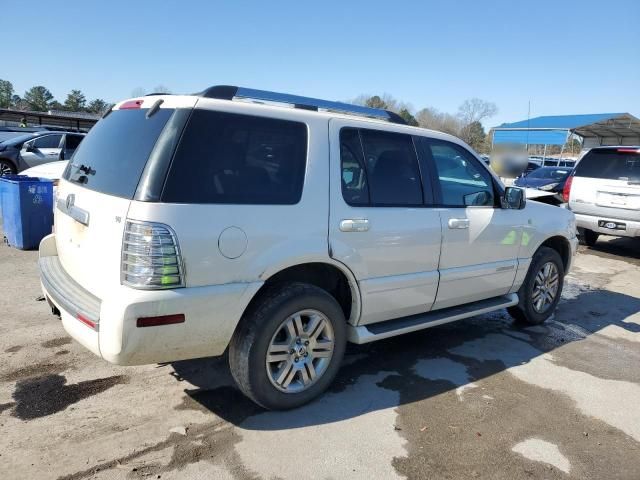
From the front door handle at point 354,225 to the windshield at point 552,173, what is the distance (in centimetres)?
1329

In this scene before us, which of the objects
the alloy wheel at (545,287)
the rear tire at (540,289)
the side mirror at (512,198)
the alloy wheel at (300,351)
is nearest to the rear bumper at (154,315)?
the alloy wheel at (300,351)

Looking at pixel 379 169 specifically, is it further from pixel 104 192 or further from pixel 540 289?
pixel 540 289

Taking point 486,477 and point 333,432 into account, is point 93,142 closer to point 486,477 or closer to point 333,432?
point 333,432

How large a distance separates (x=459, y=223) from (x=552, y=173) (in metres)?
13.1

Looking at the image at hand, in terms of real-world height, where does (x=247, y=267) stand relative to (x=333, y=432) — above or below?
Result: above

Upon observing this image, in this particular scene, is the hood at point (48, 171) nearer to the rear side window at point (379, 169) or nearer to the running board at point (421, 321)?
the rear side window at point (379, 169)

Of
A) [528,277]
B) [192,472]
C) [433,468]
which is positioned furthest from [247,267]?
[528,277]

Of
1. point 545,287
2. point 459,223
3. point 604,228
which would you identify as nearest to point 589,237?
point 604,228

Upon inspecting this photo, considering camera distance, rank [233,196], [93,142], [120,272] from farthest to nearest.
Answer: [93,142]
[233,196]
[120,272]

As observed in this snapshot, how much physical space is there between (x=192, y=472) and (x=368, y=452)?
3.27 feet

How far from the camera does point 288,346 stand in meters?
3.23

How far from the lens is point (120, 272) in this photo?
8.82 ft

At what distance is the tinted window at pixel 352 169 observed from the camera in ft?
11.3

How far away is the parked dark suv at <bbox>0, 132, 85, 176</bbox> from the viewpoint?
1418 cm
